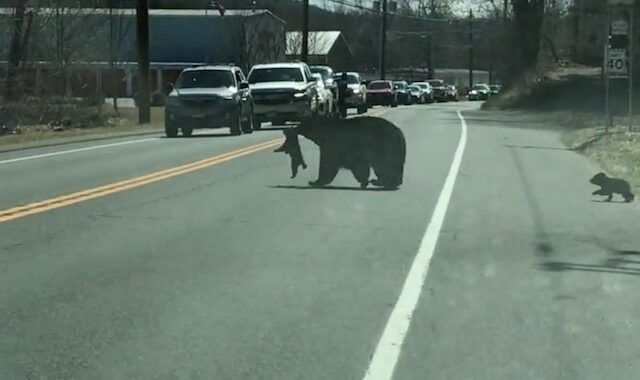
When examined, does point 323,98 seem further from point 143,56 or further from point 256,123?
point 143,56

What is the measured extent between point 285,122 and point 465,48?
311 feet

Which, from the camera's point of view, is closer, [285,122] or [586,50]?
[285,122]

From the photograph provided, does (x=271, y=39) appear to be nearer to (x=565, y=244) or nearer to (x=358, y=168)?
(x=358, y=168)

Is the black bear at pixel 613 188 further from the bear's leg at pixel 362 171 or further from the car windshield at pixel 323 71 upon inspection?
the car windshield at pixel 323 71

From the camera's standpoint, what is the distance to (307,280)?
9.44 meters

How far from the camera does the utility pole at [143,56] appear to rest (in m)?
38.1

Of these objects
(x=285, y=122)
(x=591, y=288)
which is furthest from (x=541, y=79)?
(x=591, y=288)

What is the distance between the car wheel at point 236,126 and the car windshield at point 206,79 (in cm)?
116

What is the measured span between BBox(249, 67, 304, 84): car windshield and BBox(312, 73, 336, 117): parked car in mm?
910

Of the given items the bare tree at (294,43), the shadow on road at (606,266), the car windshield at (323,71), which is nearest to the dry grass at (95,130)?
the car windshield at (323,71)

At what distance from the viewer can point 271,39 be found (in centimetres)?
6869

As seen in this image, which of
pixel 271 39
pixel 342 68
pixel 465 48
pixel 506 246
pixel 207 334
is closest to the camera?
pixel 207 334

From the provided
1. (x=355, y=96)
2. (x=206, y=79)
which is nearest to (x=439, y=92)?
(x=355, y=96)

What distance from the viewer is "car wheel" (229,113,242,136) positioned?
30.2 metres
